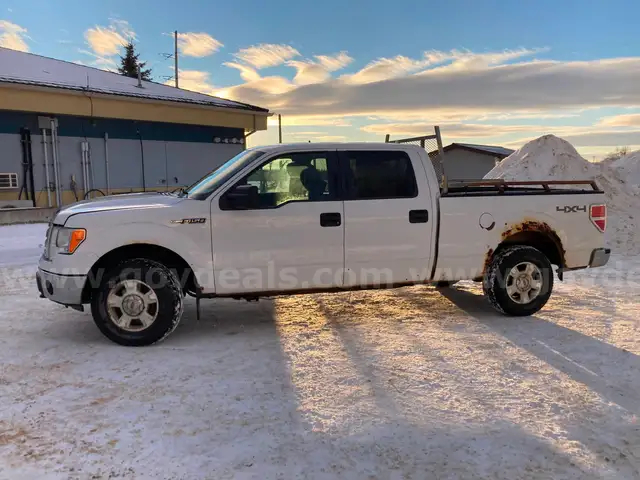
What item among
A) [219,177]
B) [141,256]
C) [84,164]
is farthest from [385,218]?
[84,164]

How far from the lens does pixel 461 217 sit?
570 cm

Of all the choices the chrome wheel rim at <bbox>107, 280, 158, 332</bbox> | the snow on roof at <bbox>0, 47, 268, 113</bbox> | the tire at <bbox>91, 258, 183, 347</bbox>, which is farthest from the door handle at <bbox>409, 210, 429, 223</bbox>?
the snow on roof at <bbox>0, 47, 268, 113</bbox>

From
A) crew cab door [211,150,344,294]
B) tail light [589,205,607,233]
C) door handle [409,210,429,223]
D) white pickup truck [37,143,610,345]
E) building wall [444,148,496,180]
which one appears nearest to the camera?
white pickup truck [37,143,610,345]

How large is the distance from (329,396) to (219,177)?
2.61 m

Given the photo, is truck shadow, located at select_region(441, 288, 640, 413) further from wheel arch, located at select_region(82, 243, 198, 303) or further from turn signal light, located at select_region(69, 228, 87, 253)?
turn signal light, located at select_region(69, 228, 87, 253)

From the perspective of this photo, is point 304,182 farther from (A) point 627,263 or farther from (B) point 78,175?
(B) point 78,175

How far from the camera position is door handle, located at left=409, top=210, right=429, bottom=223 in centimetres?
555

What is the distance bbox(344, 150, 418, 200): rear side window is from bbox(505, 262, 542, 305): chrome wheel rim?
152 cm

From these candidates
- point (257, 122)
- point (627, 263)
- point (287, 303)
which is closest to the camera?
point (287, 303)

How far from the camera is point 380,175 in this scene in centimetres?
559

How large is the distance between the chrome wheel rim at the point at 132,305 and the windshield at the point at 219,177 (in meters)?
1.03

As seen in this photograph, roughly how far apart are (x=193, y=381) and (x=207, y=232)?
1493 mm

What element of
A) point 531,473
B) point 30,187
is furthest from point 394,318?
point 30,187

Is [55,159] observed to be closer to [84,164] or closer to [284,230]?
[84,164]
